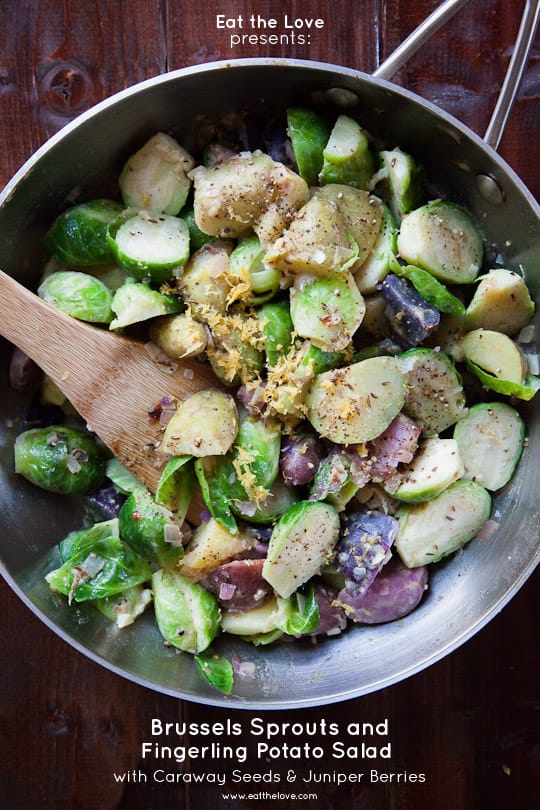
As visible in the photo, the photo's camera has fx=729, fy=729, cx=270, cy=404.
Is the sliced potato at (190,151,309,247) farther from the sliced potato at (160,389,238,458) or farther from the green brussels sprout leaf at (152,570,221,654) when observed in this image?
the green brussels sprout leaf at (152,570,221,654)

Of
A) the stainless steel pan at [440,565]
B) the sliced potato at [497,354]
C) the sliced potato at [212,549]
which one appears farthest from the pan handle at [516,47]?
the sliced potato at [212,549]

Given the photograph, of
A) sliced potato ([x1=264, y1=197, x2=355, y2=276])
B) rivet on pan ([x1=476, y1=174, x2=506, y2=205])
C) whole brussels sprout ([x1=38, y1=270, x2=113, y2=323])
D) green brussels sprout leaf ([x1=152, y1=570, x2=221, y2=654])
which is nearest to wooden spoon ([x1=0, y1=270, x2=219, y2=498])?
whole brussels sprout ([x1=38, y1=270, x2=113, y2=323])

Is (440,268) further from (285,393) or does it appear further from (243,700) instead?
(243,700)

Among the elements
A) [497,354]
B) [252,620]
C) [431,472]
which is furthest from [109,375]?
[497,354]

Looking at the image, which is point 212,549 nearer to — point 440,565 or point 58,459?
point 58,459

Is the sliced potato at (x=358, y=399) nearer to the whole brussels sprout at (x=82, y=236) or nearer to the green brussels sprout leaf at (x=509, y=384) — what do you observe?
the green brussels sprout leaf at (x=509, y=384)
